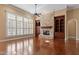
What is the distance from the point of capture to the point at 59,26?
41.1ft

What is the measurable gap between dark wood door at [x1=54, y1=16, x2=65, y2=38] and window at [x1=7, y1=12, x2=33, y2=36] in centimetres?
291

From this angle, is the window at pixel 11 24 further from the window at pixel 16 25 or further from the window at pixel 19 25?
the window at pixel 19 25

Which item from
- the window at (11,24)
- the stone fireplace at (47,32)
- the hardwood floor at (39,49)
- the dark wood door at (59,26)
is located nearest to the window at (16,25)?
the window at (11,24)

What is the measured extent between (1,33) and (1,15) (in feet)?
3.88

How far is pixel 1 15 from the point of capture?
29.2ft

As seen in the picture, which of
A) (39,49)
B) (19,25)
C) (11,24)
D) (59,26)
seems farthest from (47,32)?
(39,49)

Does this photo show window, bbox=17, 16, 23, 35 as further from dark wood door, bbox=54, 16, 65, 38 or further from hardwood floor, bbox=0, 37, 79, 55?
dark wood door, bbox=54, 16, 65, 38

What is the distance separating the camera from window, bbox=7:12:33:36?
31.6 feet

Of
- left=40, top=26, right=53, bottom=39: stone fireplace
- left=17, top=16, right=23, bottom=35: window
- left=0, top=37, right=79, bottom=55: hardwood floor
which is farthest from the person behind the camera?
left=40, top=26, right=53, bottom=39: stone fireplace

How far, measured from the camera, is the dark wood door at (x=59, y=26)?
12000mm

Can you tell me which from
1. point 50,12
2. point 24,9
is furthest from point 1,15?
point 50,12

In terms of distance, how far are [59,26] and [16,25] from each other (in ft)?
14.0

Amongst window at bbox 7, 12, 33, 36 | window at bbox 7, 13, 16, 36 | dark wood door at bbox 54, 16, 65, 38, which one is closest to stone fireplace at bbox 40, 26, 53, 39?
dark wood door at bbox 54, 16, 65, 38
